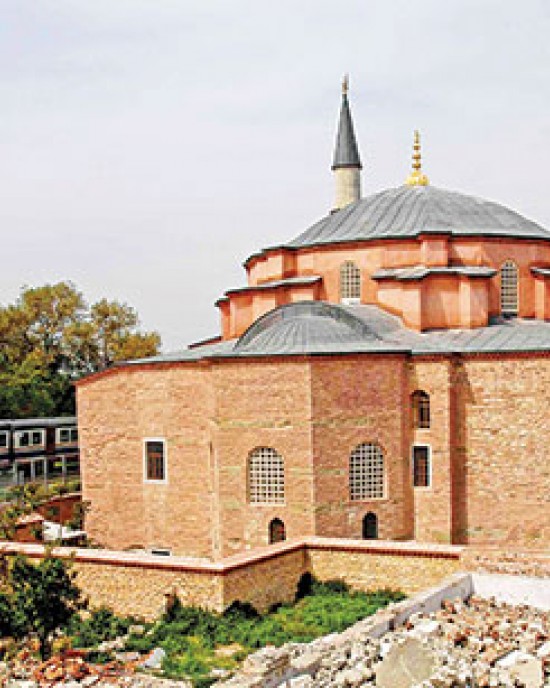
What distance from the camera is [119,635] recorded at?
12625 millimetres

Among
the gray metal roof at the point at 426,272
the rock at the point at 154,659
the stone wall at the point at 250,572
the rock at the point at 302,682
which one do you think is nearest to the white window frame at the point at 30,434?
the stone wall at the point at 250,572

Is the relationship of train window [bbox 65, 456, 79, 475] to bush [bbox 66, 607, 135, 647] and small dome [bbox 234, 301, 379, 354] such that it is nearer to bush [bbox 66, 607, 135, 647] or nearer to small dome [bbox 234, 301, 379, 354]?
small dome [bbox 234, 301, 379, 354]

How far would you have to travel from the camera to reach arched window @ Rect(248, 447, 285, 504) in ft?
54.0

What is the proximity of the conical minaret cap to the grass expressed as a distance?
769 inches

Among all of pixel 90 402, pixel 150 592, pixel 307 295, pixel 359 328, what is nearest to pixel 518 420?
pixel 359 328

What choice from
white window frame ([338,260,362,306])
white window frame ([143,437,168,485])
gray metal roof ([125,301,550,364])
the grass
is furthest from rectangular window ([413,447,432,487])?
white window frame ([143,437,168,485])

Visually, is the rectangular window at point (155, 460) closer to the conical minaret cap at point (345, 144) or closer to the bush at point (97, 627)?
the bush at point (97, 627)

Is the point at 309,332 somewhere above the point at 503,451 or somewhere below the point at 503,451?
above

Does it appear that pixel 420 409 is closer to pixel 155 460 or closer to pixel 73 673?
pixel 155 460

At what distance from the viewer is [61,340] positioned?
3931cm

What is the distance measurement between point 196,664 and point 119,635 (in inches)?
85.5

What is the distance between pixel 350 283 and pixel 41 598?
12.0 metres

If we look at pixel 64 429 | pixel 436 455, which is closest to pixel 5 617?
pixel 436 455

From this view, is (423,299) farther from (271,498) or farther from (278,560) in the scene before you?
(278,560)
